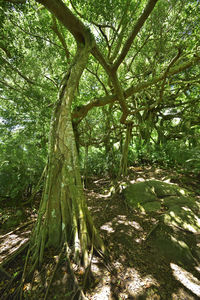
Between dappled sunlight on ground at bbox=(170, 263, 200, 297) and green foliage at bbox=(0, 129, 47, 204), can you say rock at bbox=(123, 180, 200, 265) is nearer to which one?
dappled sunlight on ground at bbox=(170, 263, 200, 297)

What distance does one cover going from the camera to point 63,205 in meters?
2.18

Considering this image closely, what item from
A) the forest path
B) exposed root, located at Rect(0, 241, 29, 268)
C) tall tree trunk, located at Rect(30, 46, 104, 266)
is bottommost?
the forest path

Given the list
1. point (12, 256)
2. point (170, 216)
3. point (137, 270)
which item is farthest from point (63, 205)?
point (170, 216)

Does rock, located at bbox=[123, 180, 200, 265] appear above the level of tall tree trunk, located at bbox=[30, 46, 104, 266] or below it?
below

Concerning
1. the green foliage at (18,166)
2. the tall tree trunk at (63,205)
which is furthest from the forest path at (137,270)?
the green foliage at (18,166)

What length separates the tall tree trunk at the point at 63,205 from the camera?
197cm

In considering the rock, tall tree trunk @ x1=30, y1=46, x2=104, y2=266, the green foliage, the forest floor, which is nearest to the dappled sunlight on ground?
the forest floor

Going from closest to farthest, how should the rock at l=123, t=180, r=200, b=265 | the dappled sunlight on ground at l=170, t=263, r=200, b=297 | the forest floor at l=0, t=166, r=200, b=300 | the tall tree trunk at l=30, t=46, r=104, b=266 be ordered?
the forest floor at l=0, t=166, r=200, b=300
the dappled sunlight on ground at l=170, t=263, r=200, b=297
the tall tree trunk at l=30, t=46, r=104, b=266
the rock at l=123, t=180, r=200, b=265

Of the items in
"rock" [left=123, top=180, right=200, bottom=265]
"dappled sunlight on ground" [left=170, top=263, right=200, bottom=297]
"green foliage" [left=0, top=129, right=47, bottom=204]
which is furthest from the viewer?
"green foliage" [left=0, top=129, right=47, bottom=204]

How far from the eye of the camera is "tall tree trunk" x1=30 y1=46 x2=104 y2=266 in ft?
6.45

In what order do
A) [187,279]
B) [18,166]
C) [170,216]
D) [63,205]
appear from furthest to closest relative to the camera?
[18,166], [170,216], [63,205], [187,279]

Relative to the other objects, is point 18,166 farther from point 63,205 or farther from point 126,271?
point 126,271

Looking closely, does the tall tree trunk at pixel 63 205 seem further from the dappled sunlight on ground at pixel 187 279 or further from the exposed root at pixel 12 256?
the dappled sunlight on ground at pixel 187 279

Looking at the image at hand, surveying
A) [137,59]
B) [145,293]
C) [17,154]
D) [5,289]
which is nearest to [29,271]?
[5,289]
